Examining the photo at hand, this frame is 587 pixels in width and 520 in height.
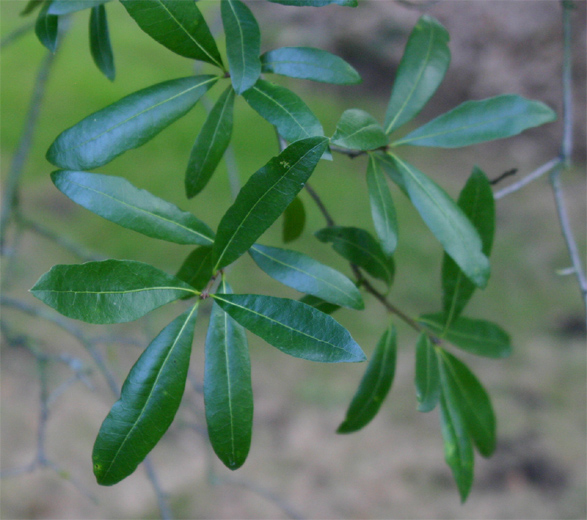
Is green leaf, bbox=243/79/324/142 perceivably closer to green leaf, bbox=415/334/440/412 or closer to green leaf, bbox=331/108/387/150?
green leaf, bbox=331/108/387/150

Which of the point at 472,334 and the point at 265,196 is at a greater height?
the point at 265,196

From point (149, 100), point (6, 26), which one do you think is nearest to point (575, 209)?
point (149, 100)

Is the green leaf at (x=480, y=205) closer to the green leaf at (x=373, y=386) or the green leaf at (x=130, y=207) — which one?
the green leaf at (x=373, y=386)

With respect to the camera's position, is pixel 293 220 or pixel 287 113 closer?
pixel 287 113

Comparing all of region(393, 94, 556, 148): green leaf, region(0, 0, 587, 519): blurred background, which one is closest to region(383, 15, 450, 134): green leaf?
region(393, 94, 556, 148): green leaf

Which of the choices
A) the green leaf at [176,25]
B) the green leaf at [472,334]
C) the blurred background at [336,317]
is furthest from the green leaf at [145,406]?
the blurred background at [336,317]

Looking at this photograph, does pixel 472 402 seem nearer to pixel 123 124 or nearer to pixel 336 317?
pixel 123 124

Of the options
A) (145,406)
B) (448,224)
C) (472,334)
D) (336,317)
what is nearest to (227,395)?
(145,406)

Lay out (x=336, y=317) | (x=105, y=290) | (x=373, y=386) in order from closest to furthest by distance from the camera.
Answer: (x=105, y=290), (x=373, y=386), (x=336, y=317)
